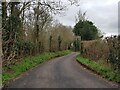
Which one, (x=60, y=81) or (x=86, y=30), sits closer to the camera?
(x=60, y=81)

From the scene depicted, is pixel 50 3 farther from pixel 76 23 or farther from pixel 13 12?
pixel 76 23

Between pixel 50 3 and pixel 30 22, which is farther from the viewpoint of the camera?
pixel 30 22

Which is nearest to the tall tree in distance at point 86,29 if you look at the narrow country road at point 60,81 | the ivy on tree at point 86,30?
the ivy on tree at point 86,30

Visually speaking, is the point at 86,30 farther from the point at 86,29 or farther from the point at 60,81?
the point at 60,81

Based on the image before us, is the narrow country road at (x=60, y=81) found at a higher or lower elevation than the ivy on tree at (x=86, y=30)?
lower

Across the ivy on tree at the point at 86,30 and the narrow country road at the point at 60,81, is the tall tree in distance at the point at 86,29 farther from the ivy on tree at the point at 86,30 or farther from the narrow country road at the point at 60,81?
the narrow country road at the point at 60,81

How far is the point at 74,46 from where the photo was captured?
84062 millimetres

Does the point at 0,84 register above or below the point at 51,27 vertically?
below

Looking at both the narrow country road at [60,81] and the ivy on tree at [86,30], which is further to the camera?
the ivy on tree at [86,30]

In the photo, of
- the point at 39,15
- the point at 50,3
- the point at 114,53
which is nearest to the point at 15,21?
the point at 50,3

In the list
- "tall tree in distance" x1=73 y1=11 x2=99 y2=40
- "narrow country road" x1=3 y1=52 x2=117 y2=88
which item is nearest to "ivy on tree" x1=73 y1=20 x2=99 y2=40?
"tall tree in distance" x1=73 y1=11 x2=99 y2=40

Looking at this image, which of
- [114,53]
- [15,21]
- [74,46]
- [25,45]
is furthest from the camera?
[74,46]

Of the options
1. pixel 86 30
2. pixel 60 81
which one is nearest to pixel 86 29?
pixel 86 30

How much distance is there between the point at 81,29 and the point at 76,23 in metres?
4.91
